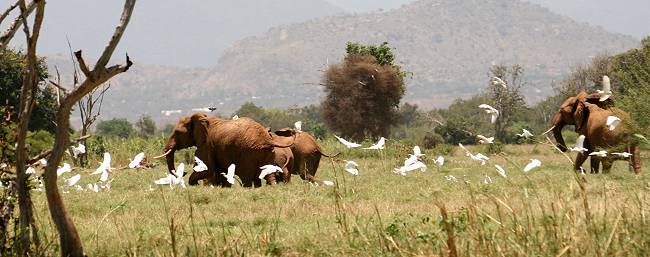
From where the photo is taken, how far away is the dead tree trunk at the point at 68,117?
3922 millimetres

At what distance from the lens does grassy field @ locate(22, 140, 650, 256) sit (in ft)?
15.2

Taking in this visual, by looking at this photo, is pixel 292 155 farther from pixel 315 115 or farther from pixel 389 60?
pixel 315 115

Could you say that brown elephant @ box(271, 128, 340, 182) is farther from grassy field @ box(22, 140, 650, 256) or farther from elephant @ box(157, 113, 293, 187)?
elephant @ box(157, 113, 293, 187)

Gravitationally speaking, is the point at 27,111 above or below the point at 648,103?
above

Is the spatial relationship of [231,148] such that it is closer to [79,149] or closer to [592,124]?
[79,149]

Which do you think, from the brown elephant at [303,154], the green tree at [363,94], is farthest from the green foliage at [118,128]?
the brown elephant at [303,154]

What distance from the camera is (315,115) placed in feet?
548

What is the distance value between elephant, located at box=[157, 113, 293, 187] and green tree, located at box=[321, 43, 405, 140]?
1228 inches

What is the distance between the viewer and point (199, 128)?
50.5 feet

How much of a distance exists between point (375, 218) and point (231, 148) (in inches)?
262

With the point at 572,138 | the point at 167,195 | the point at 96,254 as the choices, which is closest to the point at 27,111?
the point at 96,254

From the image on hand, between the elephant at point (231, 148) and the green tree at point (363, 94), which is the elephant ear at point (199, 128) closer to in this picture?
the elephant at point (231, 148)

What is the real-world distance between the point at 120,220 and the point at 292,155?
25.6 feet

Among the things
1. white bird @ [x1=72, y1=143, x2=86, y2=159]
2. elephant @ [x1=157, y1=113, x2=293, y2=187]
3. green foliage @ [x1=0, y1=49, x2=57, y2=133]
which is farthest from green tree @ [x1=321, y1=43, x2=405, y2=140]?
white bird @ [x1=72, y1=143, x2=86, y2=159]
